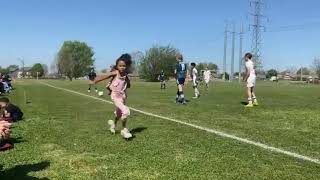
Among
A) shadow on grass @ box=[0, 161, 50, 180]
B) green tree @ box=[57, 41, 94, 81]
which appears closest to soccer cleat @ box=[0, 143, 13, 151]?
shadow on grass @ box=[0, 161, 50, 180]

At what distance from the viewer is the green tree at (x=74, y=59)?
19350 centimetres

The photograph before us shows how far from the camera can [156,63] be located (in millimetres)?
121562

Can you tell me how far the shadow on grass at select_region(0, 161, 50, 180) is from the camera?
7.92 metres

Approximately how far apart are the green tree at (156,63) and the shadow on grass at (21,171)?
111 m

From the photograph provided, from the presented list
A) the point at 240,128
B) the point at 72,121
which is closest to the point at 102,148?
the point at 240,128

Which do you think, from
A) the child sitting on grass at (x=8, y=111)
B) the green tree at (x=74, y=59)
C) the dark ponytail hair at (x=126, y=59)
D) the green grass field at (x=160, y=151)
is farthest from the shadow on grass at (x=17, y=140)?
the green tree at (x=74, y=59)

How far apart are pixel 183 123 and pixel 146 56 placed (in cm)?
10875

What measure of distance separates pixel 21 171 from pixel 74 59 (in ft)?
620

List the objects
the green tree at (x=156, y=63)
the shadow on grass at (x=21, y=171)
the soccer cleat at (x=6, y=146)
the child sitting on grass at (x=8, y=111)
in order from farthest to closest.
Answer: the green tree at (x=156, y=63) → the child sitting on grass at (x=8, y=111) → the soccer cleat at (x=6, y=146) → the shadow on grass at (x=21, y=171)

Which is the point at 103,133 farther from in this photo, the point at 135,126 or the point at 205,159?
the point at 205,159

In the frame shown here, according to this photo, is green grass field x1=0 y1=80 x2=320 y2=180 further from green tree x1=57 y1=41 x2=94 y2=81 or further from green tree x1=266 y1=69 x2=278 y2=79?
green tree x1=57 y1=41 x2=94 y2=81

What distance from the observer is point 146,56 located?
123m

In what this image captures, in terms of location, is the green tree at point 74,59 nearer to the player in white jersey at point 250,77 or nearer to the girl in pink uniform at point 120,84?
the player in white jersey at point 250,77

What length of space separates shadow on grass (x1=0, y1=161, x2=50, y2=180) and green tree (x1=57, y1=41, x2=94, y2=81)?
605 feet
